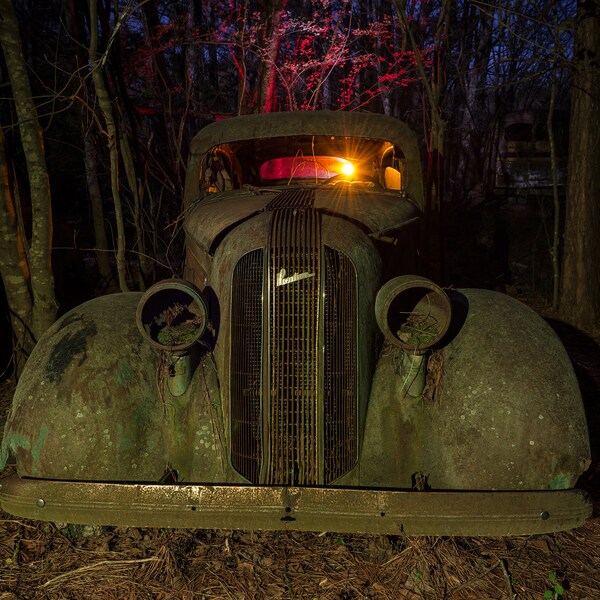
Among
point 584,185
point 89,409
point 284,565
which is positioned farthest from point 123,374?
point 584,185

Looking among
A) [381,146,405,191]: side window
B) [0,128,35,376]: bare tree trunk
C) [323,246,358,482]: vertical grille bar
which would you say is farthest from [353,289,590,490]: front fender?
[0,128,35,376]: bare tree trunk

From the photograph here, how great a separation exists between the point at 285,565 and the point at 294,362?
1.00 meters

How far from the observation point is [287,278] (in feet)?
9.24

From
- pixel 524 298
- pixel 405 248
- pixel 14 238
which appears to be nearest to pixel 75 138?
pixel 14 238

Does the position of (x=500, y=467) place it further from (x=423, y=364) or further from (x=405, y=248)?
(x=405, y=248)

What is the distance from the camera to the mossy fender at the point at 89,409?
270 centimetres

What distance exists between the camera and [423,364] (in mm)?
2889

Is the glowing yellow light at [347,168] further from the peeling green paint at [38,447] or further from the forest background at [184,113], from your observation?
the peeling green paint at [38,447]

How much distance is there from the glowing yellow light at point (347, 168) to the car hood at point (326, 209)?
57cm

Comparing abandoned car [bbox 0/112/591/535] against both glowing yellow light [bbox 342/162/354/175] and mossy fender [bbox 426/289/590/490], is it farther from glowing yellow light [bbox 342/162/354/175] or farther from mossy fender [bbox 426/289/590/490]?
glowing yellow light [bbox 342/162/354/175]

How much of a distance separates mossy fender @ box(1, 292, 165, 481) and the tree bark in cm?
651

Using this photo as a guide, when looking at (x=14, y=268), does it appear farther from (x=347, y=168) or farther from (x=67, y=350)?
(x=347, y=168)

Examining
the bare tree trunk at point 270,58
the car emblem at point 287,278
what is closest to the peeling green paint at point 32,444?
the car emblem at point 287,278

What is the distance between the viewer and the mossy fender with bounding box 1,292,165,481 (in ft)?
8.84
